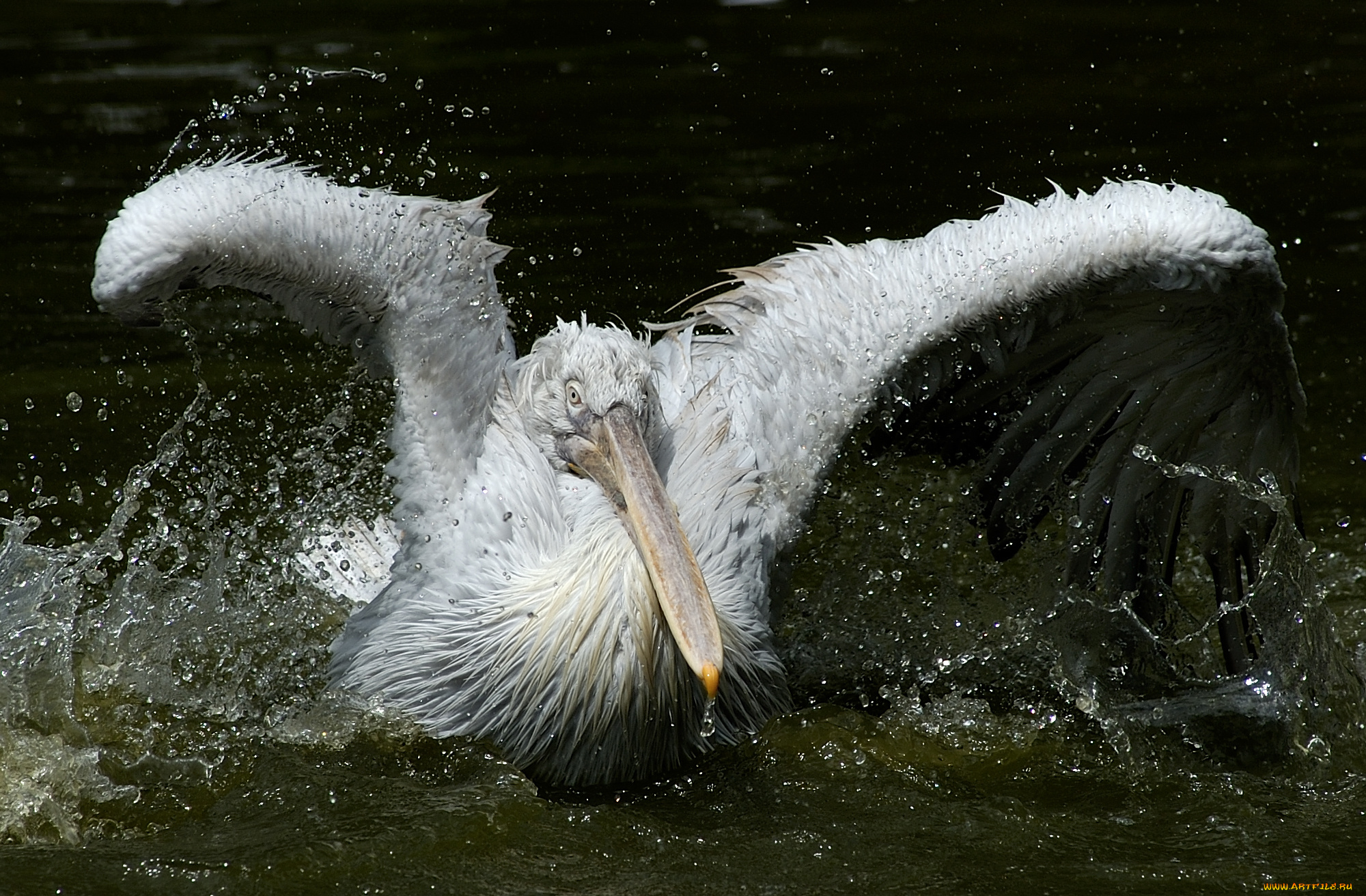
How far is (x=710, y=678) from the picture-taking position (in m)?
3.57

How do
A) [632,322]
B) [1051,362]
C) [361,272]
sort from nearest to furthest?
[361,272] < [1051,362] < [632,322]

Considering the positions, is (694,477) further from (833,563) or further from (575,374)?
(833,563)

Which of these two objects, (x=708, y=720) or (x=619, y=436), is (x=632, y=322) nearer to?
(x=619, y=436)

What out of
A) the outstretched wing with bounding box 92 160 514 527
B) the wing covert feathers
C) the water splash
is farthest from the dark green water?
the outstretched wing with bounding box 92 160 514 527

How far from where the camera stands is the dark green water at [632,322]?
3.83 metres

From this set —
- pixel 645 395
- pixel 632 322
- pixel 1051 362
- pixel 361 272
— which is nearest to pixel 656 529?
pixel 645 395

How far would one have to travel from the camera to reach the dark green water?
3.83 meters

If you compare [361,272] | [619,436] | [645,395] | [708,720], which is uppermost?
[361,272]

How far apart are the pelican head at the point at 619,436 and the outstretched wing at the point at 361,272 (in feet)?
0.62

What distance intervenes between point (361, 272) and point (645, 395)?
0.79m

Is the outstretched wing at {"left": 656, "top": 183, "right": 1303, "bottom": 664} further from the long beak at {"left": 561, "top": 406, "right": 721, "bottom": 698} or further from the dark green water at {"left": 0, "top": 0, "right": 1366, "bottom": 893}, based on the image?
the dark green water at {"left": 0, "top": 0, "right": 1366, "bottom": 893}

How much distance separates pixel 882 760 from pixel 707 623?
878mm

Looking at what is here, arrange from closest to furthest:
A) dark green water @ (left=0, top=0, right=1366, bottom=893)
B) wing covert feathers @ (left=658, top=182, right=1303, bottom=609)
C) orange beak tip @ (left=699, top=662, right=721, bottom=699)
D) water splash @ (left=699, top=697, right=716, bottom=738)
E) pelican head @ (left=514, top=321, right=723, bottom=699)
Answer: orange beak tip @ (left=699, top=662, right=721, bottom=699) < pelican head @ (left=514, top=321, right=723, bottom=699) < dark green water @ (left=0, top=0, right=1366, bottom=893) < water splash @ (left=699, top=697, right=716, bottom=738) < wing covert feathers @ (left=658, top=182, right=1303, bottom=609)

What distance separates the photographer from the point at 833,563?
5445 mm
